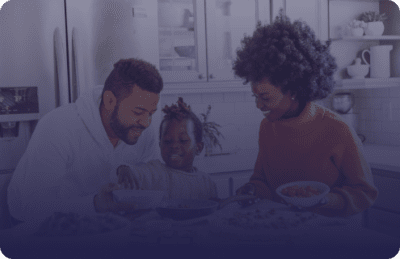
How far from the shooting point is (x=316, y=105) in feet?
3.59

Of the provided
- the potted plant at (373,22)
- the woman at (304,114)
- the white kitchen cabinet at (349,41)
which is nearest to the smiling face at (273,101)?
the woman at (304,114)

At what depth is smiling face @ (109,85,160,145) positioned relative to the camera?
1.07m

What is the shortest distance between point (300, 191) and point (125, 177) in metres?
0.48

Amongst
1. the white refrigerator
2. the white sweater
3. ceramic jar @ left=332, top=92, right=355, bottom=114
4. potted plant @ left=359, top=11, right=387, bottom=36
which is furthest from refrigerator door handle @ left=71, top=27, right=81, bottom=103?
potted plant @ left=359, top=11, right=387, bottom=36

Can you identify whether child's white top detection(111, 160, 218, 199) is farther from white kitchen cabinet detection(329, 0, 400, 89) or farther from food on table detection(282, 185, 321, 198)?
white kitchen cabinet detection(329, 0, 400, 89)

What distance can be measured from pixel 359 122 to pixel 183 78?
75cm

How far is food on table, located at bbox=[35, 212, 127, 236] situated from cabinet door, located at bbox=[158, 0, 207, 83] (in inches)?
22.2

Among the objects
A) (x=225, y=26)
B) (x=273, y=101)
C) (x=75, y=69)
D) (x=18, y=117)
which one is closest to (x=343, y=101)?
(x=225, y=26)

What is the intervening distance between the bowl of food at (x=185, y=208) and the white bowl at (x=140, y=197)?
0.9 inches

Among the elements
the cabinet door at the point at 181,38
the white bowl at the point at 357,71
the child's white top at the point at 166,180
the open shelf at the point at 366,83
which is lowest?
the child's white top at the point at 166,180

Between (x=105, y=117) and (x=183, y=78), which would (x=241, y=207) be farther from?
(x=183, y=78)

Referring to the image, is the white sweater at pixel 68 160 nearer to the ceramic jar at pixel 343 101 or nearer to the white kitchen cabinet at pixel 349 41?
the ceramic jar at pixel 343 101

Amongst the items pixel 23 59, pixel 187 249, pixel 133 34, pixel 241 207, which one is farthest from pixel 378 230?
pixel 23 59

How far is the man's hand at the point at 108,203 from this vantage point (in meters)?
1.05
